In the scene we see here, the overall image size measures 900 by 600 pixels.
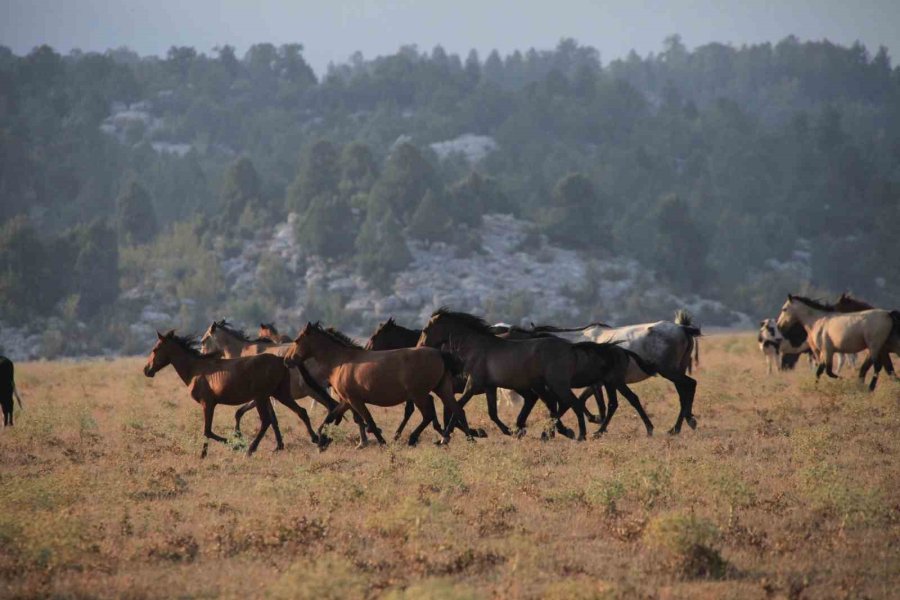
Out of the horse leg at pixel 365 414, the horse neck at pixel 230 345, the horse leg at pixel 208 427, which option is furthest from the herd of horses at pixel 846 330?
the horse leg at pixel 208 427

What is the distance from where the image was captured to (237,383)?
50.0 feet

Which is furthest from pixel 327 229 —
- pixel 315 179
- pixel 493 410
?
pixel 493 410

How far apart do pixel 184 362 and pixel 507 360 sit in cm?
422

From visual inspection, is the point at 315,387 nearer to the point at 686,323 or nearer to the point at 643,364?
the point at 643,364

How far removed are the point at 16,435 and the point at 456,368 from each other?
6.60 metres

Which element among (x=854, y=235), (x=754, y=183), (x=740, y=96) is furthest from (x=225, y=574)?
(x=740, y=96)

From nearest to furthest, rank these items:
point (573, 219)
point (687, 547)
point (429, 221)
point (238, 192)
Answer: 1. point (687, 547)
2. point (429, 221)
3. point (573, 219)
4. point (238, 192)

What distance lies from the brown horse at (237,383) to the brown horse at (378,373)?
31 centimetres

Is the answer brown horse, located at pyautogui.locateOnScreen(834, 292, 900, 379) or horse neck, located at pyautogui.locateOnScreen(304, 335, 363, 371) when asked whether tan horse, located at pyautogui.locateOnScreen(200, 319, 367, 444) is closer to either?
horse neck, located at pyautogui.locateOnScreen(304, 335, 363, 371)

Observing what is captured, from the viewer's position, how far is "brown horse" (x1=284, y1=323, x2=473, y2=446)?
15.0 metres

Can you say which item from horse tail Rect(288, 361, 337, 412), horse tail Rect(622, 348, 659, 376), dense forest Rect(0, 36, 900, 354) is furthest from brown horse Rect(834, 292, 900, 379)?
dense forest Rect(0, 36, 900, 354)

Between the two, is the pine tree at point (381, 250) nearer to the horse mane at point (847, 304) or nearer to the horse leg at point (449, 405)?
the horse mane at point (847, 304)

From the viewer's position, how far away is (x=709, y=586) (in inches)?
339

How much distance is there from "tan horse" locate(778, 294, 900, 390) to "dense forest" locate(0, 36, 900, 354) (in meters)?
61.8
